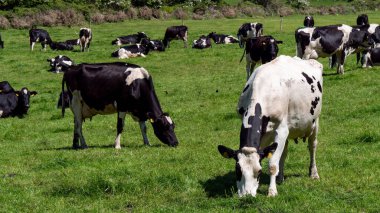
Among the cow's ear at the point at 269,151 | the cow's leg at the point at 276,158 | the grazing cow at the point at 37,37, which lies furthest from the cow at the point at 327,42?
the grazing cow at the point at 37,37

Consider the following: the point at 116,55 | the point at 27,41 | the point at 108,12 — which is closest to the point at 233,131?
the point at 116,55

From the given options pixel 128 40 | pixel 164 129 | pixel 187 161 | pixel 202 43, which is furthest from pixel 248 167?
pixel 128 40

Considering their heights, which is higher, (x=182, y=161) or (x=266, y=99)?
(x=266, y=99)

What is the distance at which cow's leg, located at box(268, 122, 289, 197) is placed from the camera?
8.98 meters

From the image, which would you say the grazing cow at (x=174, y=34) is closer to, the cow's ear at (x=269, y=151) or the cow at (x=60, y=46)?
the cow at (x=60, y=46)

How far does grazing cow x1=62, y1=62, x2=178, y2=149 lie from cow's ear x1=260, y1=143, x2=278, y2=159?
20.0ft

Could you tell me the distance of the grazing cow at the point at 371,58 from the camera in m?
25.5

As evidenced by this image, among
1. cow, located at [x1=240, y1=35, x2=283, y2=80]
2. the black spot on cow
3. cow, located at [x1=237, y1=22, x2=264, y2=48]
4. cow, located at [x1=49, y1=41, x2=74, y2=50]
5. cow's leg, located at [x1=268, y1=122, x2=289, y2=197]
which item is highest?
the black spot on cow

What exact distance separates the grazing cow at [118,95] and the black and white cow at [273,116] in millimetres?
5171

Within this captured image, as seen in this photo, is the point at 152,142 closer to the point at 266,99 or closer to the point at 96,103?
the point at 96,103

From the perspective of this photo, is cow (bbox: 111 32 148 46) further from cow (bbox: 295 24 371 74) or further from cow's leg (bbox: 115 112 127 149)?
cow's leg (bbox: 115 112 127 149)

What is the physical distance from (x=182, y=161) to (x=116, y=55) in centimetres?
2390

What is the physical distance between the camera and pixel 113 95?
14633mm

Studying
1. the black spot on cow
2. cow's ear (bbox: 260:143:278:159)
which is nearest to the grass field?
cow's ear (bbox: 260:143:278:159)
